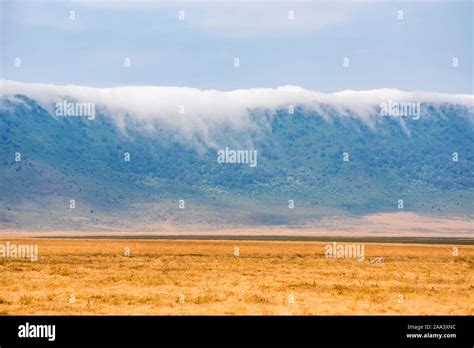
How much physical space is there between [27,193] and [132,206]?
24.0 meters

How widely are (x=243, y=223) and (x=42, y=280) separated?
126554mm

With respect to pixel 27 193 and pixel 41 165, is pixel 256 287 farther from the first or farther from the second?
pixel 41 165

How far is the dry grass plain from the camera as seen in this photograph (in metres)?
32.7

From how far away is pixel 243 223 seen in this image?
556 ft

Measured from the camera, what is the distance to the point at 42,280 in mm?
43531

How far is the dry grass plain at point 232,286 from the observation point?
32719 millimetres

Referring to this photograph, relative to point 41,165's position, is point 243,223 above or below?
below

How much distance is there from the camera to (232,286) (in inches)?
1617
